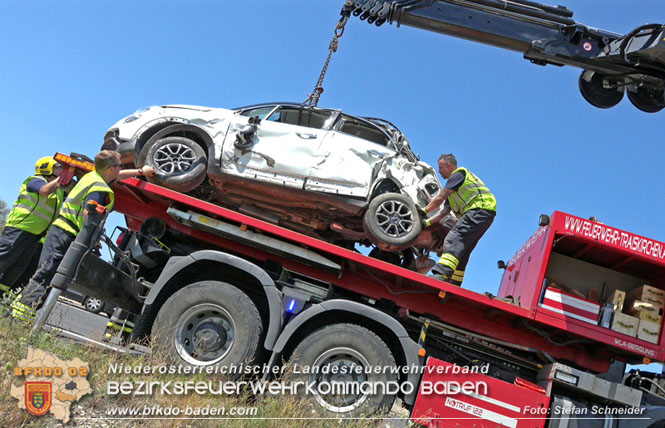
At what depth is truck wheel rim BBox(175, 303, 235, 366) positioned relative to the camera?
225 inches

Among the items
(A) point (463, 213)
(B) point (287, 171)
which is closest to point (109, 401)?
(B) point (287, 171)

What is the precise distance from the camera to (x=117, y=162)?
548 cm

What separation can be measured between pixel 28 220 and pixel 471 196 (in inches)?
187

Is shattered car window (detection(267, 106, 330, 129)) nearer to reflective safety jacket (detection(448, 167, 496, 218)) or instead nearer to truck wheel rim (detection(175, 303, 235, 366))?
reflective safety jacket (detection(448, 167, 496, 218))

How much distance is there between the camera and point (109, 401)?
4340 mm

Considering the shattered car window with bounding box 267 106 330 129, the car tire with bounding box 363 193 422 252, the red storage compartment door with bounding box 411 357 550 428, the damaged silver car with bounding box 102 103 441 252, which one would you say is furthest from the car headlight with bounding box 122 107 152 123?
the red storage compartment door with bounding box 411 357 550 428

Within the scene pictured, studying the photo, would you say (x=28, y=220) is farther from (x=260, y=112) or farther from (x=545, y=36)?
(x=545, y=36)

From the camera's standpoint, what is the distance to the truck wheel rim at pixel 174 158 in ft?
22.5

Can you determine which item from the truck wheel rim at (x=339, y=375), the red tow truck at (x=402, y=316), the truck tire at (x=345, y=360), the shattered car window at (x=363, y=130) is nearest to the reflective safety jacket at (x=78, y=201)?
the red tow truck at (x=402, y=316)

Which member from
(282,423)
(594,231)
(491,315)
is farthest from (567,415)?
(282,423)

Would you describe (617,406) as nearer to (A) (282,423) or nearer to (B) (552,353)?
(B) (552,353)

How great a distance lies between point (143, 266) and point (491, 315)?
3657 millimetres

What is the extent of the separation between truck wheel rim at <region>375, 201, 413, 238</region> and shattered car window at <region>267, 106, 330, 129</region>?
4.68 ft

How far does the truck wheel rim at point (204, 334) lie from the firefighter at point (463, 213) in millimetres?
2310
